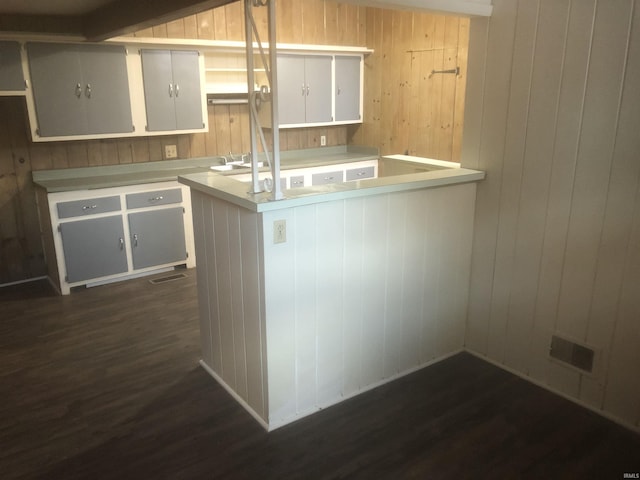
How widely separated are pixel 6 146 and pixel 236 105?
6.79 ft

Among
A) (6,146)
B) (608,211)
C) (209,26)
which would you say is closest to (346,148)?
(209,26)

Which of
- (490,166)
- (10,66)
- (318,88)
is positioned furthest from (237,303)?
(318,88)

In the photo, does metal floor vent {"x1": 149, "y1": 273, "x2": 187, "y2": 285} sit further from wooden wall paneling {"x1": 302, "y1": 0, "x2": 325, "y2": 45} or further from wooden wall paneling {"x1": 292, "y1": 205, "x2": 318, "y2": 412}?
wooden wall paneling {"x1": 302, "y1": 0, "x2": 325, "y2": 45}

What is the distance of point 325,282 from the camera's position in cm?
250

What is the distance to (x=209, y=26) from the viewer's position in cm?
476

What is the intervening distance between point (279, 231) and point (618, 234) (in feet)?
5.11

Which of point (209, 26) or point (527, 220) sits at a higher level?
point (209, 26)

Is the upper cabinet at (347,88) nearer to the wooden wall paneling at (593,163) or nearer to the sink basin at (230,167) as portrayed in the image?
the sink basin at (230,167)

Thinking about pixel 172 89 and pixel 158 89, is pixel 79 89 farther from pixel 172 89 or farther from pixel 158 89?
pixel 172 89

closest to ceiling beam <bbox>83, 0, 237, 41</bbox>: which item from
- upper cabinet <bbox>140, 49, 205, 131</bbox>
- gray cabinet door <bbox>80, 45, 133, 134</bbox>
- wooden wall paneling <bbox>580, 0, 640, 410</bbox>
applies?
gray cabinet door <bbox>80, 45, 133, 134</bbox>

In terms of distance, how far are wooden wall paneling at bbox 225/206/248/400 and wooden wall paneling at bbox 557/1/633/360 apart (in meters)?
1.63

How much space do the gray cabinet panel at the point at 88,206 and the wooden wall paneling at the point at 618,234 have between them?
3511mm

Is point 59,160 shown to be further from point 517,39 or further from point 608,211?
point 608,211

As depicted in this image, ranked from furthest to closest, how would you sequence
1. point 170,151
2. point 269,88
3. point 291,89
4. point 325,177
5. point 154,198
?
point 325,177 → point 291,89 → point 170,151 → point 154,198 → point 269,88
